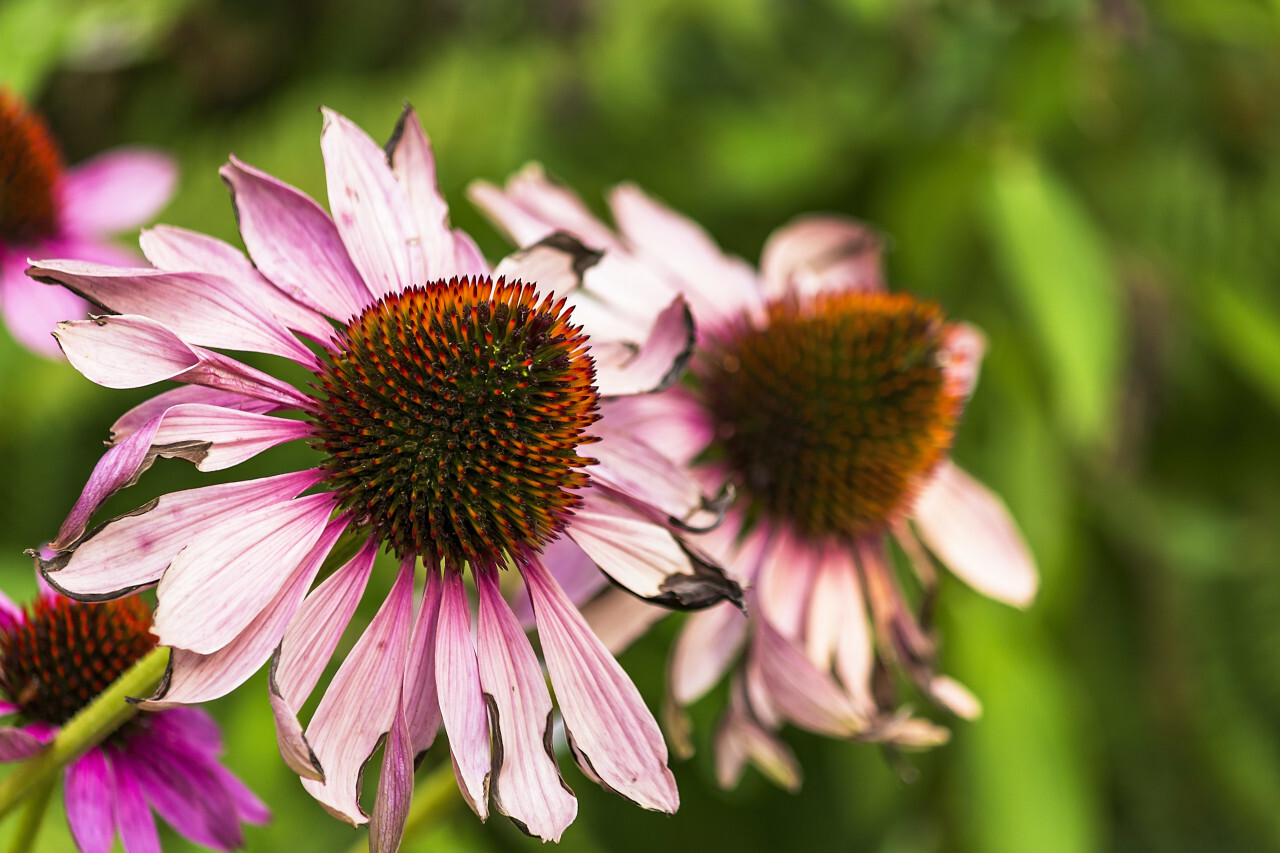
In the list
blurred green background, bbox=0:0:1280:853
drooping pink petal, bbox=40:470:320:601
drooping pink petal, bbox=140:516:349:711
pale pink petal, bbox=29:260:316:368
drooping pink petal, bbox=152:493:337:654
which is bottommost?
blurred green background, bbox=0:0:1280:853

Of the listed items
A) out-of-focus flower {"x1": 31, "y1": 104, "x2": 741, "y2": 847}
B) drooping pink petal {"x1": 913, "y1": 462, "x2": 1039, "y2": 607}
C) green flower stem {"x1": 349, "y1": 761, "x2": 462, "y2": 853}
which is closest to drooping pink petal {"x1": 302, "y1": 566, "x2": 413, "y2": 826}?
out-of-focus flower {"x1": 31, "y1": 104, "x2": 741, "y2": 847}

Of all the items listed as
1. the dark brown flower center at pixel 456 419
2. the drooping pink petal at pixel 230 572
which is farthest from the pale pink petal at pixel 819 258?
the drooping pink petal at pixel 230 572

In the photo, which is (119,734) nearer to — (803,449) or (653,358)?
(653,358)

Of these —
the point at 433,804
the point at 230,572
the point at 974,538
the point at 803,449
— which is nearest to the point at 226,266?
the point at 230,572

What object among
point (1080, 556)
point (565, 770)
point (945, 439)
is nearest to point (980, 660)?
point (1080, 556)

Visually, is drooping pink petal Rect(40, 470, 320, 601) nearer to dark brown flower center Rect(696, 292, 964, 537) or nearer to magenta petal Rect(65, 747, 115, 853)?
magenta petal Rect(65, 747, 115, 853)

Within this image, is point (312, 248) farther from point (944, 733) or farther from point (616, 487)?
point (944, 733)
